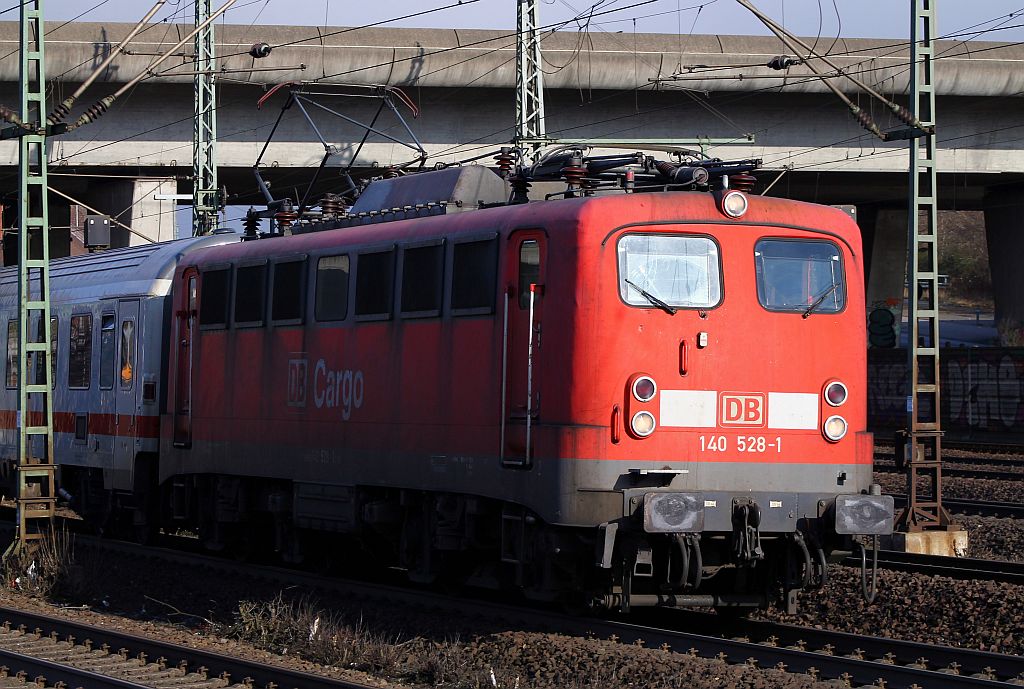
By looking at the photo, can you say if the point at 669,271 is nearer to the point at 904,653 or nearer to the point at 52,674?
the point at 904,653

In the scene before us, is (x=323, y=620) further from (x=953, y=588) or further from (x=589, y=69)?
(x=589, y=69)

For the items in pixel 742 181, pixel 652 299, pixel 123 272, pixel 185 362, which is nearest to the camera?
pixel 652 299

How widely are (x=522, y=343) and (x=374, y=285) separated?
2.23 m

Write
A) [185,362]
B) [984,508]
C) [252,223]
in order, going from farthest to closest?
[984,508] < [252,223] < [185,362]

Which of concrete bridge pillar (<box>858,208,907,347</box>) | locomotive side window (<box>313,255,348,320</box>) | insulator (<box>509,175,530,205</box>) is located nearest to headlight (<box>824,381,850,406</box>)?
insulator (<box>509,175,530,205</box>)

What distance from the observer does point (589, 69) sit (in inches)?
1287

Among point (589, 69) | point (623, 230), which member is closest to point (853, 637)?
point (623, 230)

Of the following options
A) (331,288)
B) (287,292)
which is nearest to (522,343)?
(331,288)

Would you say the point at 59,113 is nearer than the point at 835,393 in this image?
No

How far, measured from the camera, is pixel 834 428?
11375 mm

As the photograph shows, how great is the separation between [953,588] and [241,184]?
2919cm

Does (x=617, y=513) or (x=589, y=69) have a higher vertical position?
(x=589, y=69)

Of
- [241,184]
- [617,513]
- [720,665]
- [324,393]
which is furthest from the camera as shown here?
[241,184]

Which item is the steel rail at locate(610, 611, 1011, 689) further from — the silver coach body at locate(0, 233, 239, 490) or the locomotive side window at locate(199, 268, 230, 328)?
the silver coach body at locate(0, 233, 239, 490)
